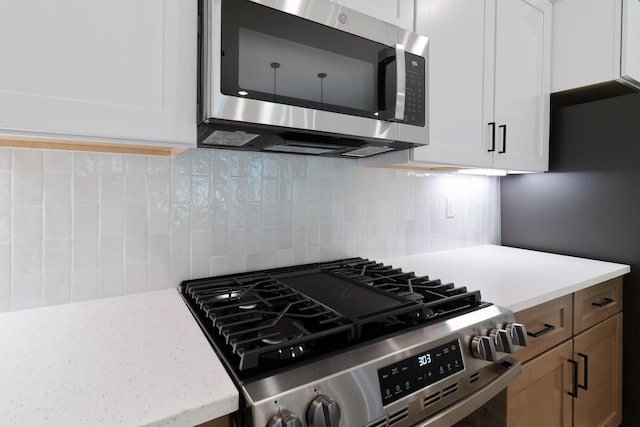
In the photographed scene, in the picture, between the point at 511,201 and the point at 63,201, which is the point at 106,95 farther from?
the point at 511,201

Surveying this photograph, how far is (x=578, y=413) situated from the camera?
122 cm

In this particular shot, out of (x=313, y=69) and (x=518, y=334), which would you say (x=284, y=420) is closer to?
(x=518, y=334)

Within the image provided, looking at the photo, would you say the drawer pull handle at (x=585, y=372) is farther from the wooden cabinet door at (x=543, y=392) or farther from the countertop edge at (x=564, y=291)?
the countertop edge at (x=564, y=291)

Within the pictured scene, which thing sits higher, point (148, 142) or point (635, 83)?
point (635, 83)

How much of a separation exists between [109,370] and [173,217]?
1.77 ft

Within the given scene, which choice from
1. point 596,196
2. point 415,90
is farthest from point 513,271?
point 415,90

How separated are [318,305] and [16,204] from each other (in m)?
0.83

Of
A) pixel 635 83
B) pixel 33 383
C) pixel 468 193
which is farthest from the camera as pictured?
pixel 468 193

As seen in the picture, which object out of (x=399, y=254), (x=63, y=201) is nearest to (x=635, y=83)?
(x=399, y=254)

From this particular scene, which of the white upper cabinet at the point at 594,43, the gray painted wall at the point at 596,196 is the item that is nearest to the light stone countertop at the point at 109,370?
the gray painted wall at the point at 596,196

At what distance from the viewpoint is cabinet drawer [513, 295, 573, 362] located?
3.34 ft

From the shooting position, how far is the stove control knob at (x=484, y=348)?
0.78 m

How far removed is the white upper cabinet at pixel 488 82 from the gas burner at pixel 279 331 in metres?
0.73

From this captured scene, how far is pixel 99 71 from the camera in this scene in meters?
0.67
